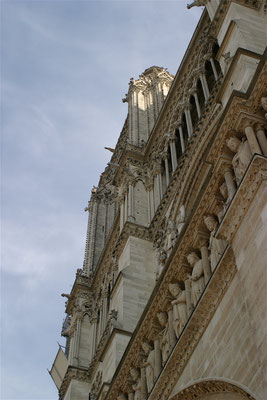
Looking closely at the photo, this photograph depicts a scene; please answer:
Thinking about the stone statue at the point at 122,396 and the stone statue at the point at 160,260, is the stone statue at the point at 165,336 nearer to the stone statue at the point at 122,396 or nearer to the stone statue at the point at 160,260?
the stone statue at the point at 122,396

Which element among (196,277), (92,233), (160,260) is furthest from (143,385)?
(92,233)

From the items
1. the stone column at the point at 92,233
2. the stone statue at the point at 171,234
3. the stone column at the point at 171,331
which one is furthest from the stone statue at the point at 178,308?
the stone column at the point at 92,233

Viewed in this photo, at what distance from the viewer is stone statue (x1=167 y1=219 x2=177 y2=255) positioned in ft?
61.8

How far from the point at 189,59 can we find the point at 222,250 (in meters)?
15.0

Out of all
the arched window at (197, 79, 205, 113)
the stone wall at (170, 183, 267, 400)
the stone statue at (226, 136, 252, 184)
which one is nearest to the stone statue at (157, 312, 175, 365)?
the stone wall at (170, 183, 267, 400)

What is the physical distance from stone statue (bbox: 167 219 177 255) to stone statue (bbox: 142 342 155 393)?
5430 millimetres

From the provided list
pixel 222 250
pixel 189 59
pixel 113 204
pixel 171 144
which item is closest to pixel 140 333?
A: pixel 222 250

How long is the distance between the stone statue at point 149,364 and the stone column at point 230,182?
13.9 ft

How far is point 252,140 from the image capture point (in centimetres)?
1062

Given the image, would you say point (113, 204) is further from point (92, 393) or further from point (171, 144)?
point (92, 393)

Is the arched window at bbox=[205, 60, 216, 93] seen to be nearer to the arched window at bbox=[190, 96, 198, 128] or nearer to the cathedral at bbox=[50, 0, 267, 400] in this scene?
the cathedral at bbox=[50, 0, 267, 400]

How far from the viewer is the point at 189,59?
24.7 m

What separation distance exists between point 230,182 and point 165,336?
3.62 metres

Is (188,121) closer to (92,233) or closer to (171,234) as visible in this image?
(171,234)
